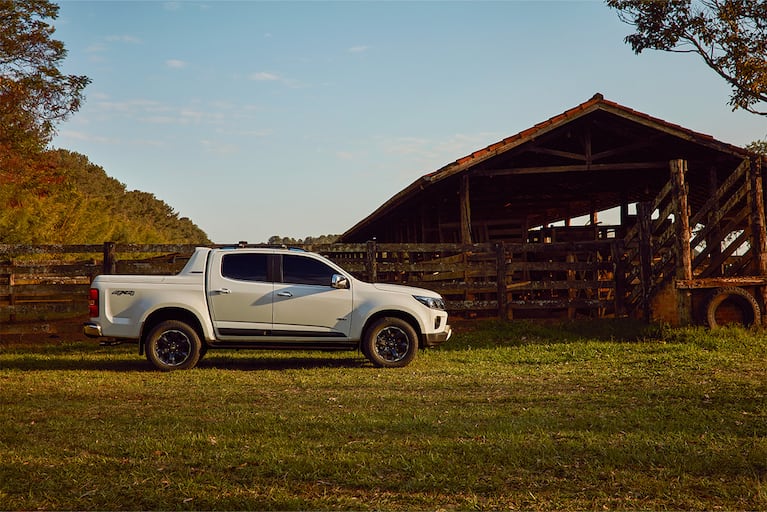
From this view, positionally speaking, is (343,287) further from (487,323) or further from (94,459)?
(94,459)

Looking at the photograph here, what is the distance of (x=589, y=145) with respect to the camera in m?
18.4

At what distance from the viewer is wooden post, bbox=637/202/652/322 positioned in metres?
14.3

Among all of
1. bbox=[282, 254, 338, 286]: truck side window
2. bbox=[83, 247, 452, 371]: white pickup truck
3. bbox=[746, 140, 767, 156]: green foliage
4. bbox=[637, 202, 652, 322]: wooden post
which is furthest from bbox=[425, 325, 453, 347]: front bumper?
bbox=[746, 140, 767, 156]: green foliage

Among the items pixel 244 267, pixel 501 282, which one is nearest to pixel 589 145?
pixel 501 282

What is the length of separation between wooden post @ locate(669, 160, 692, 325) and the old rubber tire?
36 cm

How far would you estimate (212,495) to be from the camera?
4.66 m

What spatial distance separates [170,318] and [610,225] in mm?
15951

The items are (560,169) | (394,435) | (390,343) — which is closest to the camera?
(394,435)

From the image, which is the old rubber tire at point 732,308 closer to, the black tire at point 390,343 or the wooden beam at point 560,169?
the black tire at point 390,343

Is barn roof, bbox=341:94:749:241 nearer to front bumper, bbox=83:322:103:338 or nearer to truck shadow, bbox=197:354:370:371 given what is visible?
truck shadow, bbox=197:354:370:371

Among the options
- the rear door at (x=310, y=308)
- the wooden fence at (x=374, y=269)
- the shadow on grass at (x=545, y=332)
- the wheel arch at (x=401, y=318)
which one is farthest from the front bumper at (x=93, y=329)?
the shadow on grass at (x=545, y=332)

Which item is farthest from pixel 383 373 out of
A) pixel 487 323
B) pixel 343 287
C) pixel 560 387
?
pixel 487 323

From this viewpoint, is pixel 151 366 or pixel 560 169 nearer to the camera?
pixel 151 366

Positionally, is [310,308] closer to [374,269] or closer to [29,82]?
[374,269]
